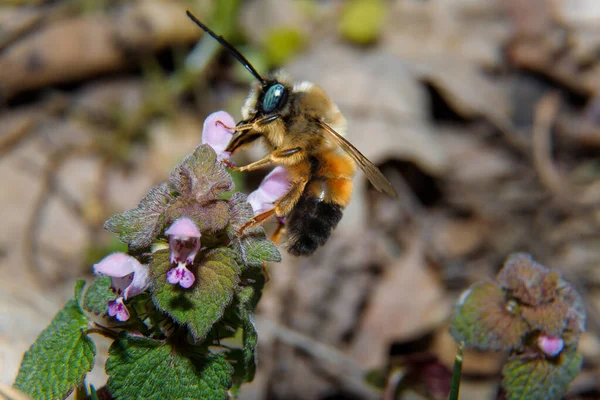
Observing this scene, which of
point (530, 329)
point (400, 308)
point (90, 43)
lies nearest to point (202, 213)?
point (530, 329)

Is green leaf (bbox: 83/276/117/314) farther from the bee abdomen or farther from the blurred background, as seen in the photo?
the blurred background

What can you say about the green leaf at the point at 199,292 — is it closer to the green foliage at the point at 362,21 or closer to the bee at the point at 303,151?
the bee at the point at 303,151

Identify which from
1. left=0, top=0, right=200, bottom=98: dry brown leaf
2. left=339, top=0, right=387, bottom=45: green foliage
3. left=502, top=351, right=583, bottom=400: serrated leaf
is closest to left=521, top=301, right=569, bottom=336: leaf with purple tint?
left=502, top=351, right=583, bottom=400: serrated leaf

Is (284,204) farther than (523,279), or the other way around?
(523,279)

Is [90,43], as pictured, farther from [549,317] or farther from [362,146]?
[549,317]

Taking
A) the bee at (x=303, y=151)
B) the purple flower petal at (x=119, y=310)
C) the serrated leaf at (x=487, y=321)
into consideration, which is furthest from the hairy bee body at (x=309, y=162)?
the purple flower petal at (x=119, y=310)

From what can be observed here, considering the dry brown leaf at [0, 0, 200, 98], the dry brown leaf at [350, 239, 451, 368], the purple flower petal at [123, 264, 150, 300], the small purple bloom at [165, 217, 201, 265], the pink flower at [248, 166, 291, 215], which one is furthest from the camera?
the dry brown leaf at [0, 0, 200, 98]
